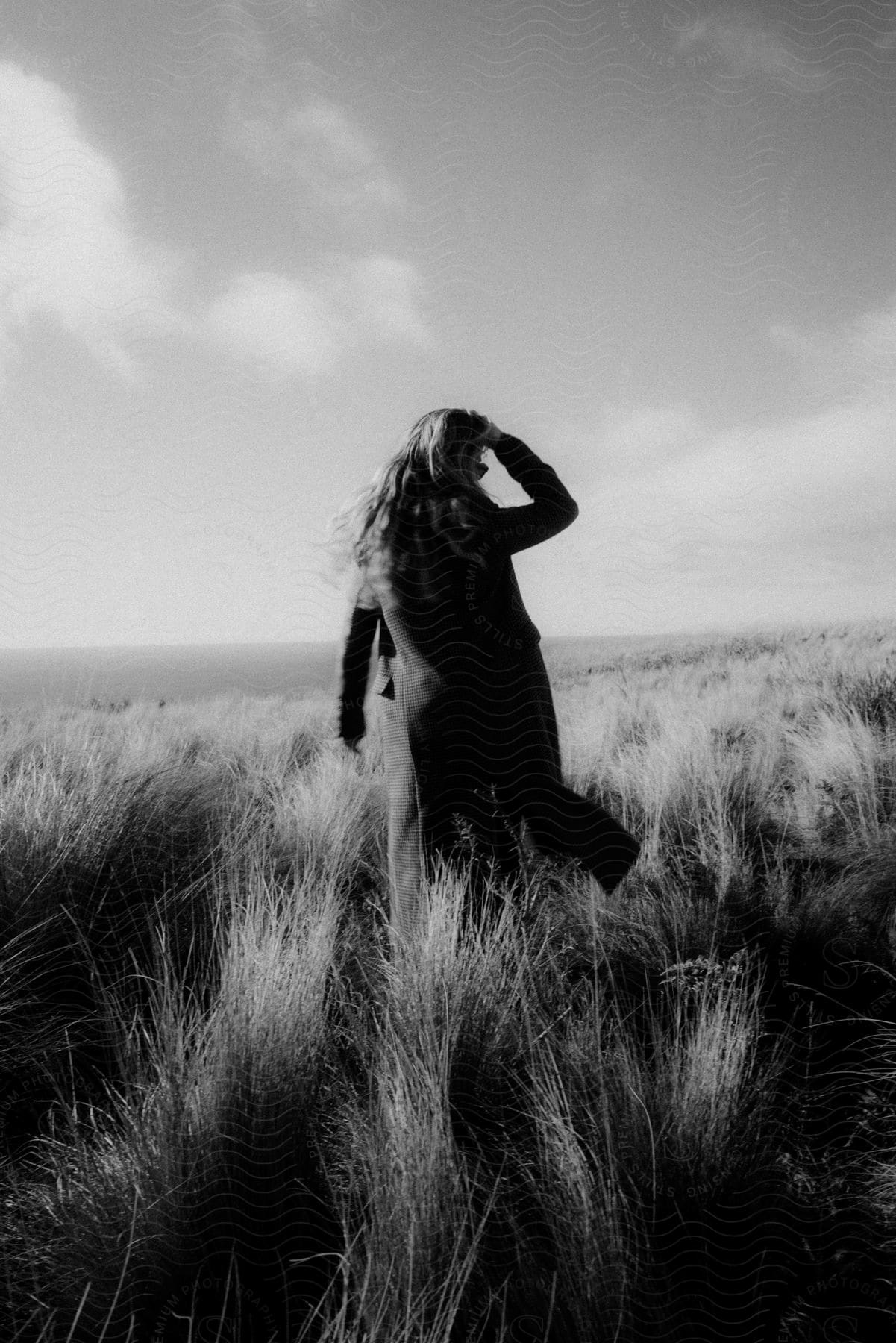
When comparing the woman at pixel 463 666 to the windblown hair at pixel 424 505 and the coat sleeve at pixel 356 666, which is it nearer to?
the windblown hair at pixel 424 505

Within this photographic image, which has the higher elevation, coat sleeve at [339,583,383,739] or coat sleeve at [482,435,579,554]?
coat sleeve at [482,435,579,554]

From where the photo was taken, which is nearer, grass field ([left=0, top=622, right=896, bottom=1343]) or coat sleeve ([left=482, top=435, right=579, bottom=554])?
grass field ([left=0, top=622, right=896, bottom=1343])

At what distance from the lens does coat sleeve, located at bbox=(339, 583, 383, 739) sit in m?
2.58

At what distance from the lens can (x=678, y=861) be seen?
9.20 ft

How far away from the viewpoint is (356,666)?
8.64 ft

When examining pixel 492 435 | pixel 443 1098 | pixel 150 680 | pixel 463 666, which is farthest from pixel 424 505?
pixel 150 680

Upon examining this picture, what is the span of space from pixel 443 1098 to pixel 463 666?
4.31 feet

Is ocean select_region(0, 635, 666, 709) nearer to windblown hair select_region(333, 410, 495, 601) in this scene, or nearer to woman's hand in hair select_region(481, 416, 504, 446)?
windblown hair select_region(333, 410, 495, 601)

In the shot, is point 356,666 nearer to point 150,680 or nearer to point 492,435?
point 492,435

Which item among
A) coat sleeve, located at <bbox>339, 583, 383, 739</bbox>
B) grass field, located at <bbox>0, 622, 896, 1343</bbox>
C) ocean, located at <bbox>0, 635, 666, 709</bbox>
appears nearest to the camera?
grass field, located at <bbox>0, 622, 896, 1343</bbox>

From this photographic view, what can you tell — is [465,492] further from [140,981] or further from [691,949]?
[140,981]

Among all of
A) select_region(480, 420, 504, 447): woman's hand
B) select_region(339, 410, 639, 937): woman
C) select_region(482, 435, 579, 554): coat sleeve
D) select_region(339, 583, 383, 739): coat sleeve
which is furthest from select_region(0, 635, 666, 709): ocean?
select_region(480, 420, 504, 447): woman's hand

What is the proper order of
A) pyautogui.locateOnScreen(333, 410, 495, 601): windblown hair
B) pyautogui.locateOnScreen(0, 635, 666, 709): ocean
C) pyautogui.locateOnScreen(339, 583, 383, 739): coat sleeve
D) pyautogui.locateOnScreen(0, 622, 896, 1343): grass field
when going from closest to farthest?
pyautogui.locateOnScreen(0, 622, 896, 1343): grass field → pyautogui.locateOnScreen(333, 410, 495, 601): windblown hair → pyautogui.locateOnScreen(339, 583, 383, 739): coat sleeve → pyautogui.locateOnScreen(0, 635, 666, 709): ocean

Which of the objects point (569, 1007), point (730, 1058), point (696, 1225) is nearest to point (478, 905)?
point (569, 1007)
